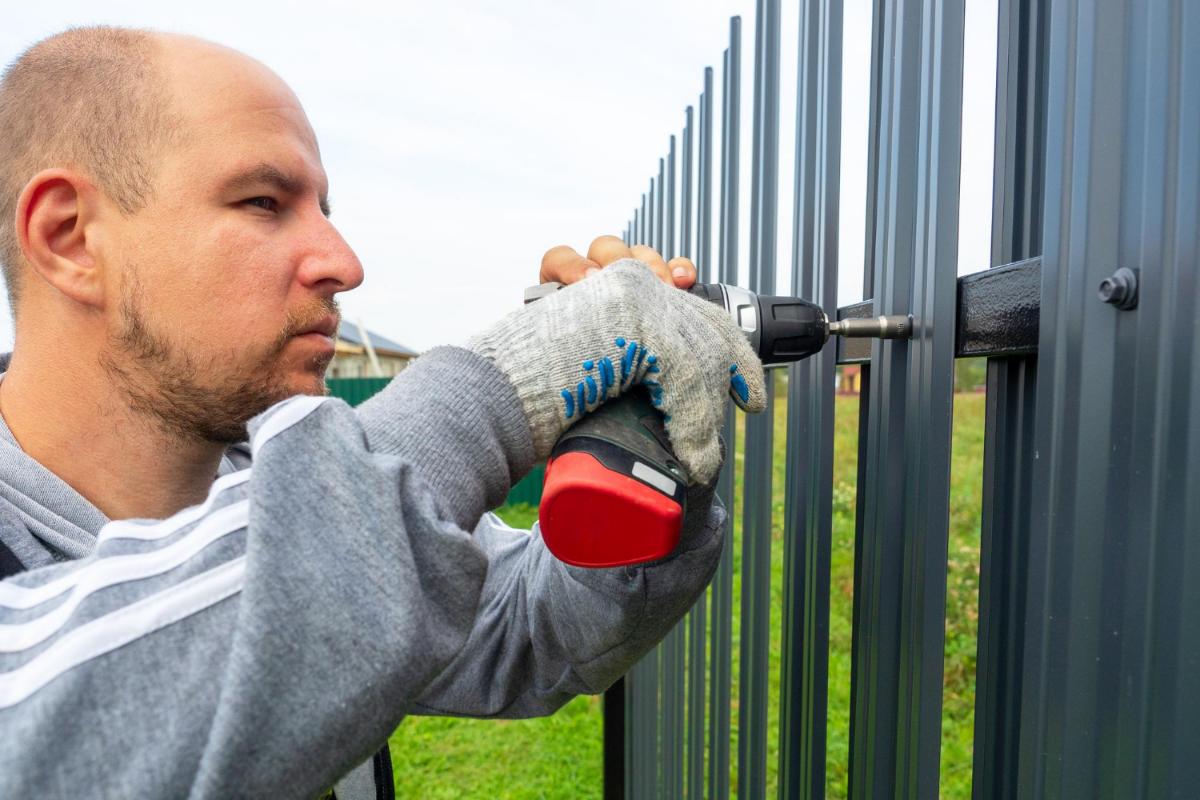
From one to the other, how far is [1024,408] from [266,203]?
1.31 m

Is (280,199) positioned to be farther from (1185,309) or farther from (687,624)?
(687,624)

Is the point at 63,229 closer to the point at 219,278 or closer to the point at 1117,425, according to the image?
the point at 219,278

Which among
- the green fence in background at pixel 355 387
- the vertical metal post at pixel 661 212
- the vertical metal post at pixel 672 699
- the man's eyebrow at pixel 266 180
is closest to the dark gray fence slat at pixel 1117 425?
the man's eyebrow at pixel 266 180

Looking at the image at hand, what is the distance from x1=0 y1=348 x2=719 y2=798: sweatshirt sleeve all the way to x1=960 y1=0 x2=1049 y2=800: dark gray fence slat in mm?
580

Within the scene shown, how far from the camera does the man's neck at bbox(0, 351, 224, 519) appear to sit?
4.52 feet

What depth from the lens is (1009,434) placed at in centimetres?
87

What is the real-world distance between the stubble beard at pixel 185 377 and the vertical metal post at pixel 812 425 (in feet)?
3.04

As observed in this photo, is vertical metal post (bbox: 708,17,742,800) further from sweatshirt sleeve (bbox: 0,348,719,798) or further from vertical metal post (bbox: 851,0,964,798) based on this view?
sweatshirt sleeve (bbox: 0,348,719,798)

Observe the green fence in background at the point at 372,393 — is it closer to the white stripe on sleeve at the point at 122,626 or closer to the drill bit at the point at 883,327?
the drill bit at the point at 883,327

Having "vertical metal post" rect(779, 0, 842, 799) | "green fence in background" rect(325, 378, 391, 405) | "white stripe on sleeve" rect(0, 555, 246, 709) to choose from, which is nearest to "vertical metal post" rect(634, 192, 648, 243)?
"vertical metal post" rect(779, 0, 842, 799)

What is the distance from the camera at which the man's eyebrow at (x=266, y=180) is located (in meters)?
1.36

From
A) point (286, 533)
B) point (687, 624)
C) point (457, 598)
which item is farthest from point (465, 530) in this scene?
point (687, 624)

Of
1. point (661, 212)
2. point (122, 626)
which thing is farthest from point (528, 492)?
point (122, 626)

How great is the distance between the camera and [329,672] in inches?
25.0
